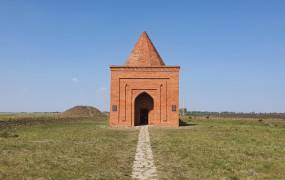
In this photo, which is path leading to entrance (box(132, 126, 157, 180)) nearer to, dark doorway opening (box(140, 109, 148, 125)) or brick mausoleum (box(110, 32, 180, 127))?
brick mausoleum (box(110, 32, 180, 127))

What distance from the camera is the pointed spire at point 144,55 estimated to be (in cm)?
3061

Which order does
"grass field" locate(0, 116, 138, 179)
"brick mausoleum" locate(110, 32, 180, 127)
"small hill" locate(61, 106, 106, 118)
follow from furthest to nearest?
"small hill" locate(61, 106, 106, 118) → "brick mausoleum" locate(110, 32, 180, 127) → "grass field" locate(0, 116, 138, 179)

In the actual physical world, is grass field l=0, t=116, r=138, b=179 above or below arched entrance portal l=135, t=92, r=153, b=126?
below

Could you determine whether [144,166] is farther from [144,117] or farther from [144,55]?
[144,117]

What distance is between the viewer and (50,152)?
12578 millimetres

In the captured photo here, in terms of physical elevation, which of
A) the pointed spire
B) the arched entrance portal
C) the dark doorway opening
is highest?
the pointed spire

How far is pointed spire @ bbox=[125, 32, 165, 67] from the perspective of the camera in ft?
100

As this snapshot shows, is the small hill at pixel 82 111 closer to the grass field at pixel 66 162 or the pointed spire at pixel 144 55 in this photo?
the pointed spire at pixel 144 55

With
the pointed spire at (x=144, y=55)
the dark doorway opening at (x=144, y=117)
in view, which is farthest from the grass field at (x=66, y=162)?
the dark doorway opening at (x=144, y=117)

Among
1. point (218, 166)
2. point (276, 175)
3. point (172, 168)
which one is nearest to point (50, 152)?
point (172, 168)

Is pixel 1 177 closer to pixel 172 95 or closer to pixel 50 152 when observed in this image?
pixel 50 152

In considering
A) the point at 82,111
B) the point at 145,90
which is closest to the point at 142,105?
the point at 145,90

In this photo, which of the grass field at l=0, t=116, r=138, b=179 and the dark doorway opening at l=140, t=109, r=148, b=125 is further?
the dark doorway opening at l=140, t=109, r=148, b=125

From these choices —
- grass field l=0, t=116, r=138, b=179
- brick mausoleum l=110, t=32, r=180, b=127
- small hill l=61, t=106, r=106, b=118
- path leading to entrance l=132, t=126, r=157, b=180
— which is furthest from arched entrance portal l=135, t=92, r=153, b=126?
small hill l=61, t=106, r=106, b=118
